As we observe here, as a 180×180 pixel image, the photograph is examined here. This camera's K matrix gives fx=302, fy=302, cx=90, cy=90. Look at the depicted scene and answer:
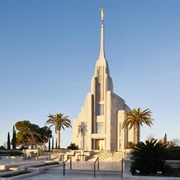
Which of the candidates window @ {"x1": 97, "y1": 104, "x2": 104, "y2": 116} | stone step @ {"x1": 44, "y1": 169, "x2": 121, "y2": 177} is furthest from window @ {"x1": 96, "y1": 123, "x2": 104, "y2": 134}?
stone step @ {"x1": 44, "y1": 169, "x2": 121, "y2": 177}

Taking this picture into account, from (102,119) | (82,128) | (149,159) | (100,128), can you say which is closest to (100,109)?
(102,119)

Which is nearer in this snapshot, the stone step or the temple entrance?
the stone step

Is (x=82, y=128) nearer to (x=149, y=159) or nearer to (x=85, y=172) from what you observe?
(x=85, y=172)

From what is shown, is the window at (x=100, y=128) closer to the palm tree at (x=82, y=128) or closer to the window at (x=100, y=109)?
the window at (x=100, y=109)

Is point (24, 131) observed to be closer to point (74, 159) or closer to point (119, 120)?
point (119, 120)

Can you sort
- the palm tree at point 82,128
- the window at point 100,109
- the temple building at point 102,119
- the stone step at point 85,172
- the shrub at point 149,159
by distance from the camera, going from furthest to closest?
the palm tree at point 82,128 < the window at point 100,109 < the temple building at point 102,119 < the stone step at point 85,172 < the shrub at point 149,159

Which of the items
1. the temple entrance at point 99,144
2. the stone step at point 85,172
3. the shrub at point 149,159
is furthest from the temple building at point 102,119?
the shrub at point 149,159

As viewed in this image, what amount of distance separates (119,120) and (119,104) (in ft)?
11.7

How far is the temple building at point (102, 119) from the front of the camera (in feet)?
177

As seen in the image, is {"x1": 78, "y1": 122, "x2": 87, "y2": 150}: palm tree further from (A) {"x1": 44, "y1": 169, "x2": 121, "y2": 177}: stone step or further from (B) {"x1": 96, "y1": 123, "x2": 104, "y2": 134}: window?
(A) {"x1": 44, "y1": 169, "x2": 121, "y2": 177}: stone step

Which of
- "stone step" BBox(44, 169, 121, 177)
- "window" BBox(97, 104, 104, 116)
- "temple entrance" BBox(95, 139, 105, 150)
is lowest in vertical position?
"temple entrance" BBox(95, 139, 105, 150)

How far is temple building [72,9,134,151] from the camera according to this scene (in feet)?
177

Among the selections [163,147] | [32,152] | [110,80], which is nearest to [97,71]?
Result: [110,80]

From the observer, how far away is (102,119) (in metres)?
55.0
